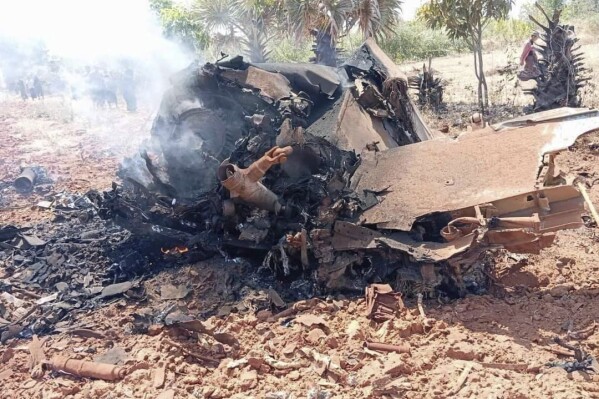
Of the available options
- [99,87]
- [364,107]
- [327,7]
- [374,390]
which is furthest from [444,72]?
[374,390]

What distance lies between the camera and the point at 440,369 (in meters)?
3.82

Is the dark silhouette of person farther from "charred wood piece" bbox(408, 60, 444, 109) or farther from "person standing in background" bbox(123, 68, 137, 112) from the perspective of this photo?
"charred wood piece" bbox(408, 60, 444, 109)

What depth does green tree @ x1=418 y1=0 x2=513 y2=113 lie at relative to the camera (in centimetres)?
1215

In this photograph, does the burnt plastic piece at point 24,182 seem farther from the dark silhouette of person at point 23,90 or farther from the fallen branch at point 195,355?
the dark silhouette of person at point 23,90

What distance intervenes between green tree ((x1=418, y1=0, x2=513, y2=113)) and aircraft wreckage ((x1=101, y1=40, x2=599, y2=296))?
6.88 m

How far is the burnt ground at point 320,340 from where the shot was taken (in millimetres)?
3734

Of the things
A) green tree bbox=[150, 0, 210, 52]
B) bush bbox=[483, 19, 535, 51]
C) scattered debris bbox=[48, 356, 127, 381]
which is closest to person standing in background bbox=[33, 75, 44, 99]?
green tree bbox=[150, 0, 210, 52]

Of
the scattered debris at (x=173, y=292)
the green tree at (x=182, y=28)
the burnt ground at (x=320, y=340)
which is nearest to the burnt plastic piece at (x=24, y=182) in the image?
the burnt ground at (x=320, y=340)

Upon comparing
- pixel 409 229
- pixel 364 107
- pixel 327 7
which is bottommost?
pixel 409 229

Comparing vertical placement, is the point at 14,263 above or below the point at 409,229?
below

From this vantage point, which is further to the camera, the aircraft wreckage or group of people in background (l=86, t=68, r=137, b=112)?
group of people in background (l=86, t=68, r=137, b=112)

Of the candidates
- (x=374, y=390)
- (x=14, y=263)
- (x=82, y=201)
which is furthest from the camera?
(x=82, y=201)

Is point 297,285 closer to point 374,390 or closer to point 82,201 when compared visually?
point 374,390

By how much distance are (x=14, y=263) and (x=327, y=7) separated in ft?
29.3
